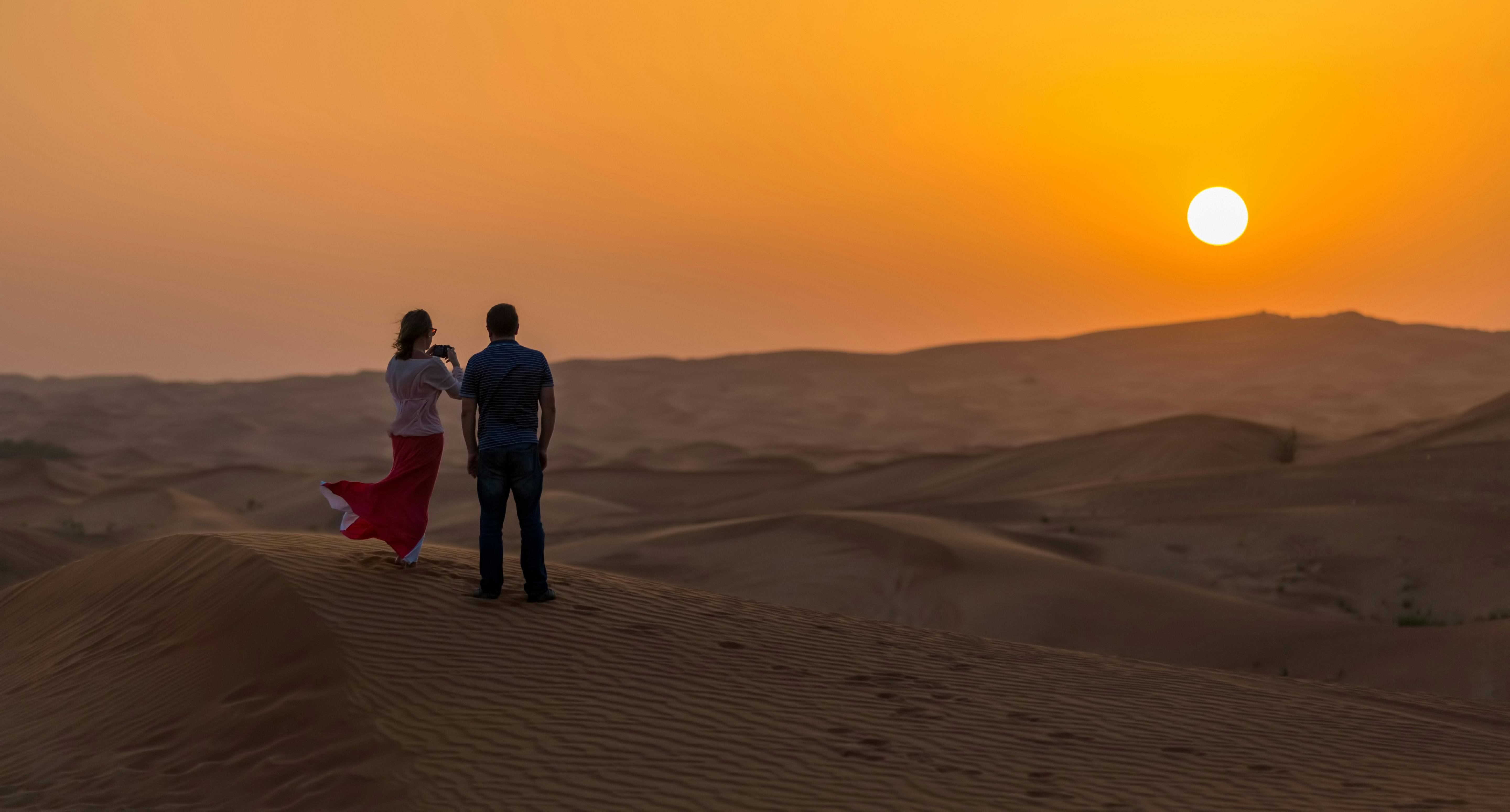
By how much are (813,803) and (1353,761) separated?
3601 mm

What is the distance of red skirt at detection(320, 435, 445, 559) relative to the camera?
9.09m

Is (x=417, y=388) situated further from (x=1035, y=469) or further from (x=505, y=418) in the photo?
(x=1035, y=469)

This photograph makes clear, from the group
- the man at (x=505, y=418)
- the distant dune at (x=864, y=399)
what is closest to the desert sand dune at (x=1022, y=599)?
the man at (x=505, y=418)

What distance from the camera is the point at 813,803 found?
651 centimetres

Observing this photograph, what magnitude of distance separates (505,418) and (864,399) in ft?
274

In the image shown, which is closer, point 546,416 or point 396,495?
point 546,416

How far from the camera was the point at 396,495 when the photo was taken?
30.1ft

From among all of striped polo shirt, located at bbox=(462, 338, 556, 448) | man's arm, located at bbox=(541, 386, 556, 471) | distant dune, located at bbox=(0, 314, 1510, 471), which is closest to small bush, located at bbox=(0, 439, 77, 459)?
distant dune, located at bbox=(0, 314, 1510, 471)

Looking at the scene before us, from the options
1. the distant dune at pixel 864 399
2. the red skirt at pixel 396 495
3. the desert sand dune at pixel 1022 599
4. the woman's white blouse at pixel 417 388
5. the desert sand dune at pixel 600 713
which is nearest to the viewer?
the desert sand dune at pixel 600 713

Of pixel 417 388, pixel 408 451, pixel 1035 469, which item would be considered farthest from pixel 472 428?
pixel 1035 469

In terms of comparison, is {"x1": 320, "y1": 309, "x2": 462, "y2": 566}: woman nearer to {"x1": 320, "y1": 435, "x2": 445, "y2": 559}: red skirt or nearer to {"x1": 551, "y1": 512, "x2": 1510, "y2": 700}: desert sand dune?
{"x1": 320, "y1": 435, "x2": 445, "y2": 559}: red skirt

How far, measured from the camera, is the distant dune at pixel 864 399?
6644cm

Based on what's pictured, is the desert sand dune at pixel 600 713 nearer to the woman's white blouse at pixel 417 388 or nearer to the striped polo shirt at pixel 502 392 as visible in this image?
the woman's white blouse at pixel 417 388

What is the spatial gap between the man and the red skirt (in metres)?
0.52
